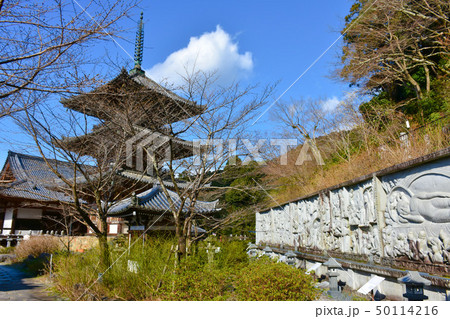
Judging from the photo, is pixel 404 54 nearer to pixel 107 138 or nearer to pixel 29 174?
pixel 107 138

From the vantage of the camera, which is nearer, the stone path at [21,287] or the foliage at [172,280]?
the foliage at [172,280]

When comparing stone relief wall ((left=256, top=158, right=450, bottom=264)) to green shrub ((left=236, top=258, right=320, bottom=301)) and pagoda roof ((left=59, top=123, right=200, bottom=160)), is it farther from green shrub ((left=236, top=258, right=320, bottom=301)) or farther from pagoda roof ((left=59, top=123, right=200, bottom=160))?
pagoda roof ((left=59, top=123, right=200, bottom=160))

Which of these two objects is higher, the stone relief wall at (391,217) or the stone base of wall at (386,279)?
the stone relief wall at (391,217)

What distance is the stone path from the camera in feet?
21.6

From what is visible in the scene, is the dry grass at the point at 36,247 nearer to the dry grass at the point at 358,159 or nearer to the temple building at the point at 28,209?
the temple building at the point at 28,209

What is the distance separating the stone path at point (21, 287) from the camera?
21.6ft

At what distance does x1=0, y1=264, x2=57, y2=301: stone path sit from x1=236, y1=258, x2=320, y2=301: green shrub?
4.62 m

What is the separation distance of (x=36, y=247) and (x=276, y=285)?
13.6 meters

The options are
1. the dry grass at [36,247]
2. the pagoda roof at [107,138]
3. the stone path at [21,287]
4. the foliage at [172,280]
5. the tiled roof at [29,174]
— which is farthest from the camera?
the tiled roof at [29,174]

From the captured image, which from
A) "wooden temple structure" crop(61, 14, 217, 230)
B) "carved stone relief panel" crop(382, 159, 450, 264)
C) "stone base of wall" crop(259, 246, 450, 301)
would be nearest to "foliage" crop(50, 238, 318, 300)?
"stone base of wall" crop(259, 246, 450, 301)

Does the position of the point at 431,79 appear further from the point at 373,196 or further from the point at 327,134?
the point at 373,196

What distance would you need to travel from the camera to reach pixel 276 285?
409cm

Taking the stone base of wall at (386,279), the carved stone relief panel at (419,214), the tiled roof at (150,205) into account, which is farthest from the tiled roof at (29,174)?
the carved stone relief panel at (419,214)

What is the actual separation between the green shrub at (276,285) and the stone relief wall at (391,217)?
1960mm
